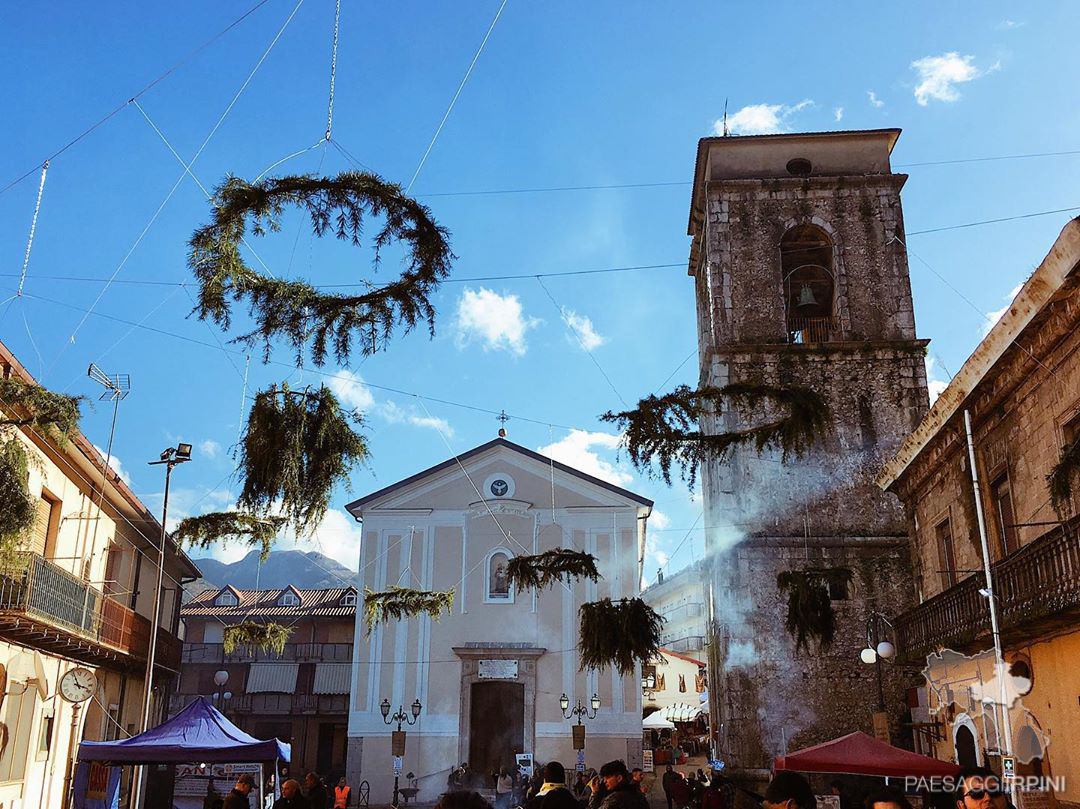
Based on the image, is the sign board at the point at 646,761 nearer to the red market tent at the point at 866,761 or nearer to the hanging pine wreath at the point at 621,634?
the hanging pine wreath at the point at 621,634

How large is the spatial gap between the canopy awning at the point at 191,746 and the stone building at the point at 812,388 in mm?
11972

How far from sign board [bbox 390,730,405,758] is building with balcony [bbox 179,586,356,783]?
8.61 meters

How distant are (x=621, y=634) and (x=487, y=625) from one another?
684 inches

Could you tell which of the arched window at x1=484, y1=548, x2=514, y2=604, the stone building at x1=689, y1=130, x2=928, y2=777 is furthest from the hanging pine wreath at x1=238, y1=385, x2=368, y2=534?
the arched window at x1=484, y1=548, x2=514, y2=604

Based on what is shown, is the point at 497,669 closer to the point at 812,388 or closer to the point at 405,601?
the point at 405,601

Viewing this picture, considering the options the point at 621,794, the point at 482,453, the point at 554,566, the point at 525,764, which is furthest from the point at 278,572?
the point at 621,794

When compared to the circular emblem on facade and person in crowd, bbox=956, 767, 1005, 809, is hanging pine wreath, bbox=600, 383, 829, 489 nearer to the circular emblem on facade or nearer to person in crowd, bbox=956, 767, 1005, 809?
person in crowd, bbox=956, 767, 1005, 809

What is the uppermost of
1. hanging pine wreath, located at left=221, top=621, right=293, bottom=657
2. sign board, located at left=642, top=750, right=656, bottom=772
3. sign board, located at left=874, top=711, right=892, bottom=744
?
hanging pine wreath, located at left=221, top=621, right=293, bottom=657

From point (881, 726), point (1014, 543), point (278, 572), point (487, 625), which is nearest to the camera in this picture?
point (1014, 543)

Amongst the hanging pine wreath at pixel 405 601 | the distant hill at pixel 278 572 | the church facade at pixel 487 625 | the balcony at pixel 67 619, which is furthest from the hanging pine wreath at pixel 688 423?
the distant hill at pixel 278 572

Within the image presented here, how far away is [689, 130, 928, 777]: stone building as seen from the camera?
73.6 feet

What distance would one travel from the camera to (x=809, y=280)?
2639 centimetres

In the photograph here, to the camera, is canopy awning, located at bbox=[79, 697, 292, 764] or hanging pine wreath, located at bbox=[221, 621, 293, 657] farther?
hanging pine wreath, located at bbox=[221, 621, 293, 657]

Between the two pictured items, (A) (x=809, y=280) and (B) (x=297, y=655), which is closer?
(A) (x=809, y=280)
